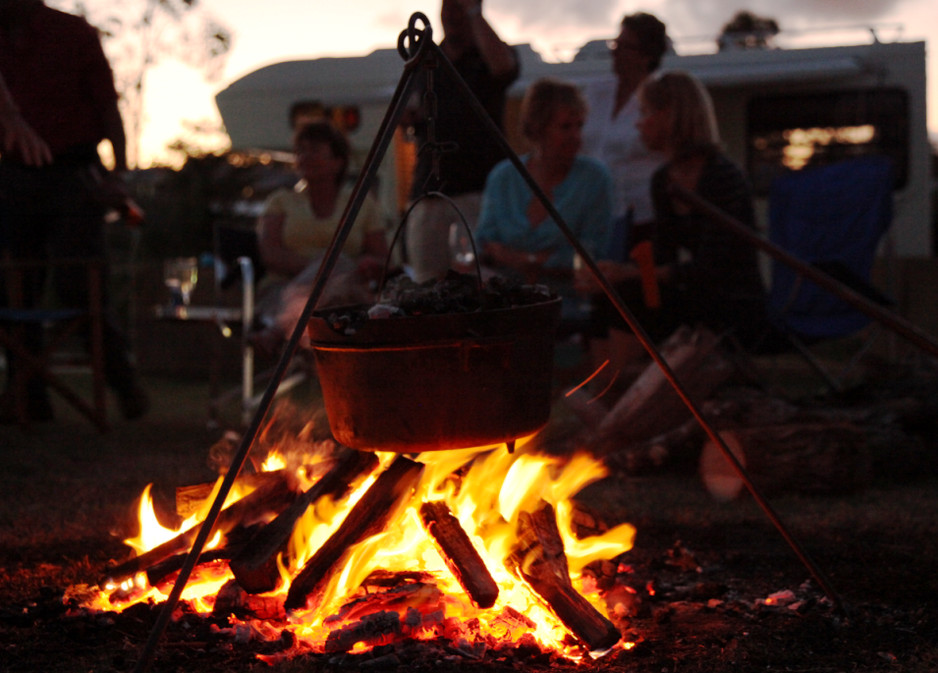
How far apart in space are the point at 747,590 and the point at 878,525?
2.86 ft

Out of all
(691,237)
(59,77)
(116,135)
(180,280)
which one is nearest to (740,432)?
(691,237)

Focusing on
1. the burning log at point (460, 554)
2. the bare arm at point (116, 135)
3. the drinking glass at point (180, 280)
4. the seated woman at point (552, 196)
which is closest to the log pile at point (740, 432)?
the seated woman at point (552, 196)

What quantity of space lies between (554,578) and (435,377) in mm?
564

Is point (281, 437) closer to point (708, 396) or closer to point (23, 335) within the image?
point (708, 396)

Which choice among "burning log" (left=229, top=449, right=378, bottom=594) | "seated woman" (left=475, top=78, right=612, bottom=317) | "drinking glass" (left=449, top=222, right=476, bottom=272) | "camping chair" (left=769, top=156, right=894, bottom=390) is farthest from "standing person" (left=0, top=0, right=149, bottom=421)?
"camping chair" (left=769, top=156, right=894, bottom=390)

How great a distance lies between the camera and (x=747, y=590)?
2.67 metres

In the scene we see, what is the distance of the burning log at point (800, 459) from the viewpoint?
3.81m

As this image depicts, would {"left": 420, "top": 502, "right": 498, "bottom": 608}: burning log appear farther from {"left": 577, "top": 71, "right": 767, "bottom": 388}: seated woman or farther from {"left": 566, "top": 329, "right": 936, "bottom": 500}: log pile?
{"left": 577, "top": 71, "right": 767, "bottom": 388}: seated woman

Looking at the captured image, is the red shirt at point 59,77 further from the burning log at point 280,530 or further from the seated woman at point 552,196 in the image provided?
the burning log at point 280,530

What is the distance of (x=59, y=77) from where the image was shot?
4848 mm

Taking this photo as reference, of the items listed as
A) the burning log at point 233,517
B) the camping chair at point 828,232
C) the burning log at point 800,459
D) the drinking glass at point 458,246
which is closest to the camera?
the burning log at point 233,517

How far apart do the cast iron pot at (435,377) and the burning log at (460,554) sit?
0.94 ft

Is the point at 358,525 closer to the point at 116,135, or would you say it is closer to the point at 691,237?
the point at 691,237

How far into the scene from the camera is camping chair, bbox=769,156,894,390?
5043 mm
